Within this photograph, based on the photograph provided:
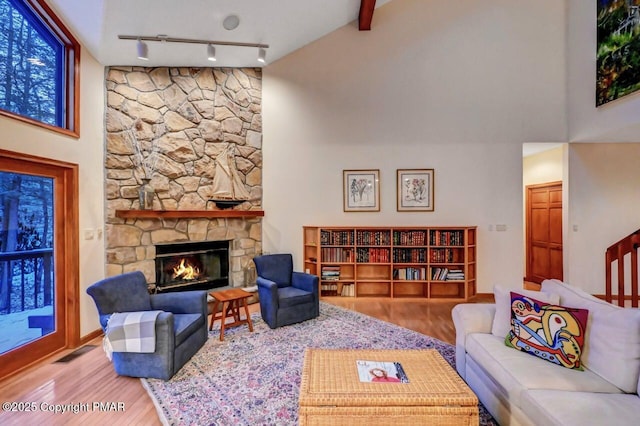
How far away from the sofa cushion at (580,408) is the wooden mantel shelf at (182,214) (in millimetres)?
3808

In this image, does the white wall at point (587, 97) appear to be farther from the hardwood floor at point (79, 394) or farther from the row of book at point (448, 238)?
the hardwood floor at point (79, 394)

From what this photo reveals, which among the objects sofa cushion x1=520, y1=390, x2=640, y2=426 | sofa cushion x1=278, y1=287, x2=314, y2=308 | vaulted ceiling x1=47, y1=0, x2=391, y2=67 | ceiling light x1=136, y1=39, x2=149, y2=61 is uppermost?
vaulted ceiling x1=47, y1=0, x2=391, y2=67

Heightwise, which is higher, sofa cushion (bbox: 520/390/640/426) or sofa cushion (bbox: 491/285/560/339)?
sofa cushion (bbox: 491/285/560/339)

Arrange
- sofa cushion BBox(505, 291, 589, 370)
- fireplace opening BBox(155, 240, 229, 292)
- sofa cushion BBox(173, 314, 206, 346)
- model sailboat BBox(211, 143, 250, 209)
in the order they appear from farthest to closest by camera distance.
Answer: model sailboat BBox(211, 143, 250, 209) → fireplace opening BBox(155, 240, 229, 292) → sofa cushion BBox(173, 314, 206, 346) → sofa cushion BBox(505, 291, 589, 370)

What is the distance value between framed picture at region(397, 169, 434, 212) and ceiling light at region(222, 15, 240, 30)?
312cm

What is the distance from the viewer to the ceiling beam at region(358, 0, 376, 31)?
4262 mm

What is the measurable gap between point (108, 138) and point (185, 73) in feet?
4.74

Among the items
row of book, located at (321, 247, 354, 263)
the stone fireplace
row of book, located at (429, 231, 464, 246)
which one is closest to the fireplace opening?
the stone fireplace

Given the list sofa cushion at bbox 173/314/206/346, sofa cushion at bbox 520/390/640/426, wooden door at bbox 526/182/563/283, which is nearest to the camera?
sofa cushion at bbox 520/390/640/426

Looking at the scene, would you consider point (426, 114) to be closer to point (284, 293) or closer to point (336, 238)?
point (336, 238)

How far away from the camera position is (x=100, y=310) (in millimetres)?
2619

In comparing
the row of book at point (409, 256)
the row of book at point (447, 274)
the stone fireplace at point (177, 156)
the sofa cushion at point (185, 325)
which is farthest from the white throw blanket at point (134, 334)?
the row of book at point (447, 274)

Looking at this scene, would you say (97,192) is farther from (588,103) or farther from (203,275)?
(588,103)

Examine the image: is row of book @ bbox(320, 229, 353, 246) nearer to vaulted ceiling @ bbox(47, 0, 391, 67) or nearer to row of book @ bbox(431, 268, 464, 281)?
row of book @ bbox(431, 268, 464, 281)
